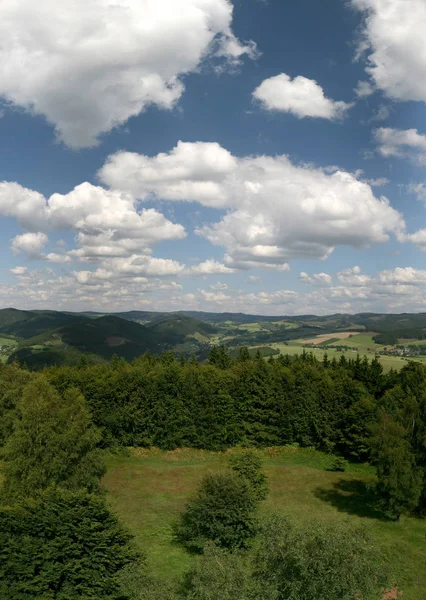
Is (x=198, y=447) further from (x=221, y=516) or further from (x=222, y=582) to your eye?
(x=222, y=582)

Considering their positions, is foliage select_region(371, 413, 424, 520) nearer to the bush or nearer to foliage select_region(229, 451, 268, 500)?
foliage select_region(229, 451, 268, 500)

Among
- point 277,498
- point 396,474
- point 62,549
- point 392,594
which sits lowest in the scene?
point 277,498

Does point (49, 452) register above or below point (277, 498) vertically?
above

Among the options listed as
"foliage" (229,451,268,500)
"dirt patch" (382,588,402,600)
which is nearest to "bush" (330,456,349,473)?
"foliage" (229,451,268,500)

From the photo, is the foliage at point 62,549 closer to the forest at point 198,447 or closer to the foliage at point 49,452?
the forest at point 198,447

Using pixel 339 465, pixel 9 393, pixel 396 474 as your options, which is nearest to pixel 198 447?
pixel 339 465
